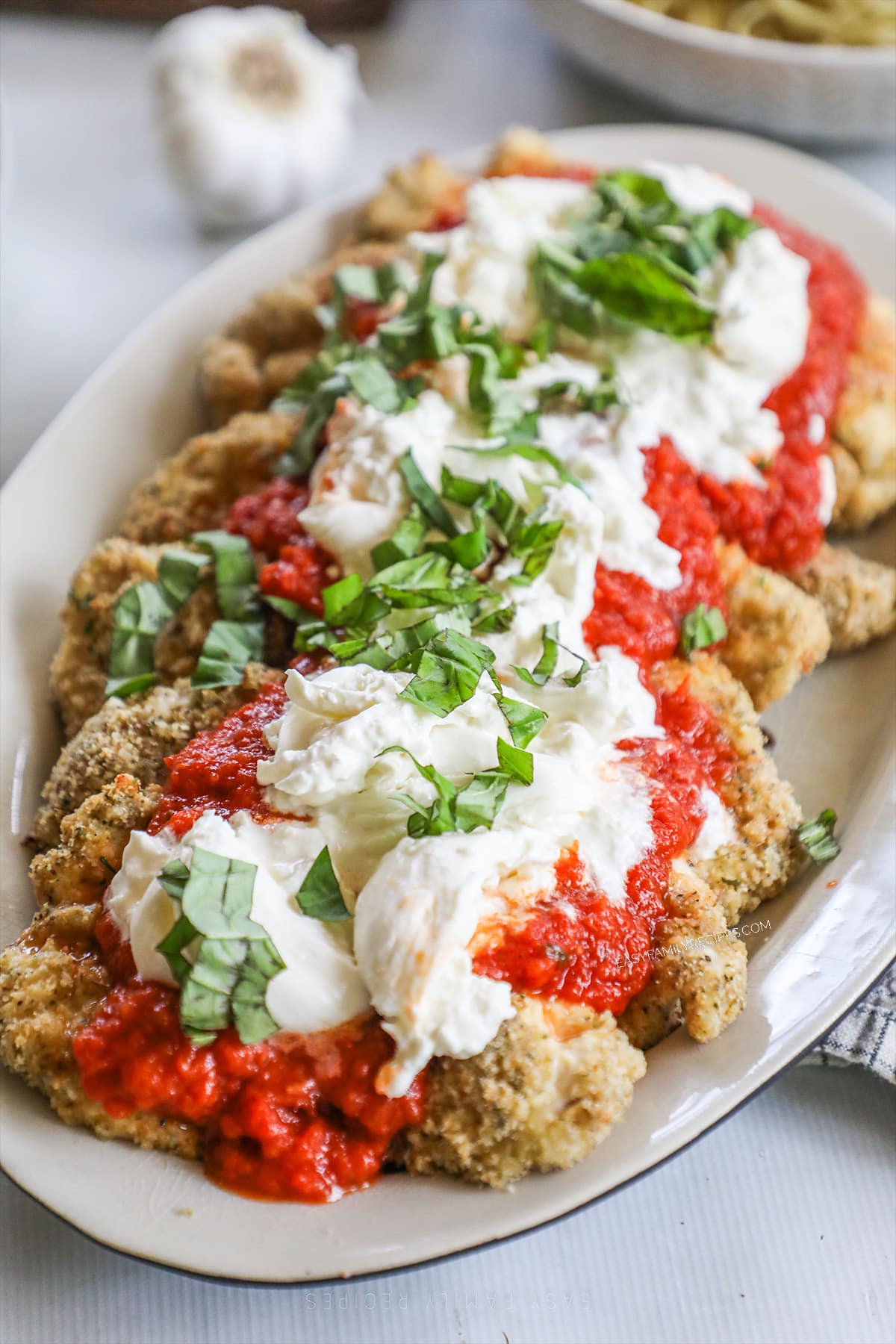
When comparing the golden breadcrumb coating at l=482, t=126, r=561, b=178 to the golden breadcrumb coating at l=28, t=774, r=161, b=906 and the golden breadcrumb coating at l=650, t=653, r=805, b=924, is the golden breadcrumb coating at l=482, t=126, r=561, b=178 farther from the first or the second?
the golden breadcrumb coating at l=28, t=774, r=161, b=906

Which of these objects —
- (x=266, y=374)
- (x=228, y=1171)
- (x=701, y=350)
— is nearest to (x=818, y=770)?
(x=701, y=350)

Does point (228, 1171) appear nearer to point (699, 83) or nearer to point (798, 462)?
point (798, 462)

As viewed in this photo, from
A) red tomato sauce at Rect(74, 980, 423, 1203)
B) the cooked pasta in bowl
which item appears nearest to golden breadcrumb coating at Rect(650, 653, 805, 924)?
red tomato sauce at Rect(74, 980, 423, 1203)

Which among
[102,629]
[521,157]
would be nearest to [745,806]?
[102,629]

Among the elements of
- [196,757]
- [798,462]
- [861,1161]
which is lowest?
[861,1161]

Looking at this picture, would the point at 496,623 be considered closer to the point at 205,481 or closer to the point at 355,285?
the point at 205,481
